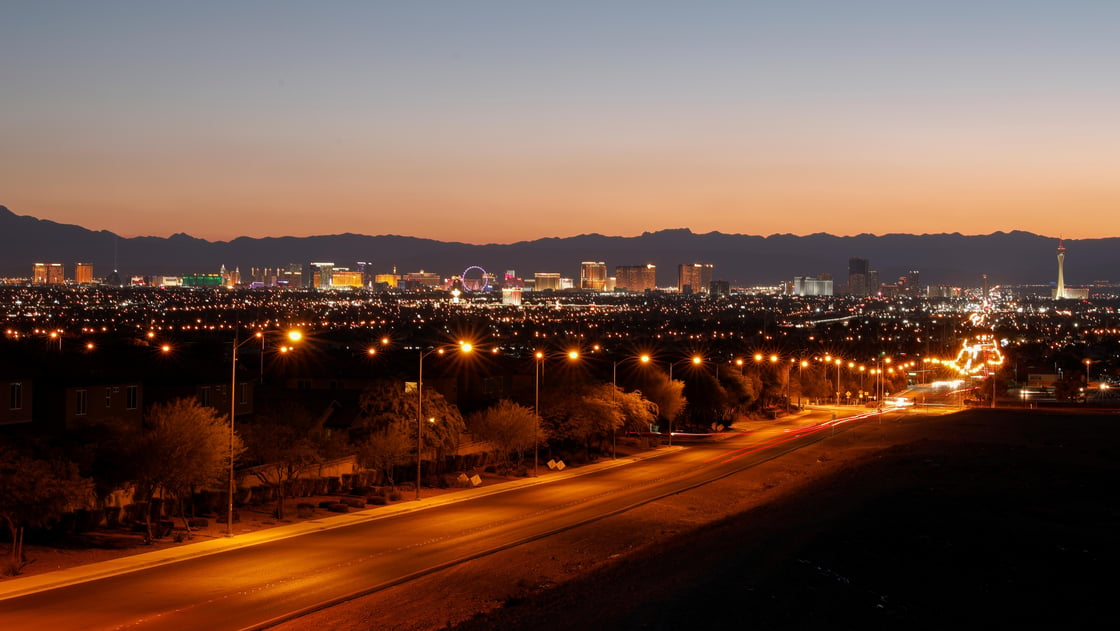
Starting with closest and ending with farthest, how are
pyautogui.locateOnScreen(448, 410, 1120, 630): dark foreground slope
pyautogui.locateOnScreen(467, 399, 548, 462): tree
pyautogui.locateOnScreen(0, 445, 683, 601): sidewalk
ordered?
pyautogui.locateOnScreen(448, 410, 1120, 630): dark foreground slope
pyautogui.locateOnScreen(0, 445, 683, 601): sidewalk
pyautogui.locateOnScreen(467, 399, 548, 462): tree

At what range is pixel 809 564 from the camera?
102 feet

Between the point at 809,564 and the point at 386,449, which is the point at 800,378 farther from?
the point at 809,564

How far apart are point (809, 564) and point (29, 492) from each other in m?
20.7

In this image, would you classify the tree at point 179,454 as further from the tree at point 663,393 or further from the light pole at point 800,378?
the light pole at point 800,378

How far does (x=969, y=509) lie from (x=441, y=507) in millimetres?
19888

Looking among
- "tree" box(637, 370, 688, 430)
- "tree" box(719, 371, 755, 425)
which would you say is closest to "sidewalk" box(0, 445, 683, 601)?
"tree" box(637, 370, 688, 430)

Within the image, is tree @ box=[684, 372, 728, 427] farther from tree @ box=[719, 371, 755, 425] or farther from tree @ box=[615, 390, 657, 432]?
tree @ box=[615, 390, 657, 432]

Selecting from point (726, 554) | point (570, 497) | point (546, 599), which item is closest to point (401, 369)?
point (570, 497)

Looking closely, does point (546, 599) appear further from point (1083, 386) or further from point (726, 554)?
point (1083, 386)

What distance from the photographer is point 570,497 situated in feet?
142

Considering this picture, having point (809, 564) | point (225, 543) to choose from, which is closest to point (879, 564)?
point (809, 564)

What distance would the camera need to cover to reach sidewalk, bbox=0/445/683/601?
2636 cm

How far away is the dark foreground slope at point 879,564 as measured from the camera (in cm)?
2539

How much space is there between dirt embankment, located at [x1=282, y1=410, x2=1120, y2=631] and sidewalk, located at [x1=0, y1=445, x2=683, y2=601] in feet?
22.6
